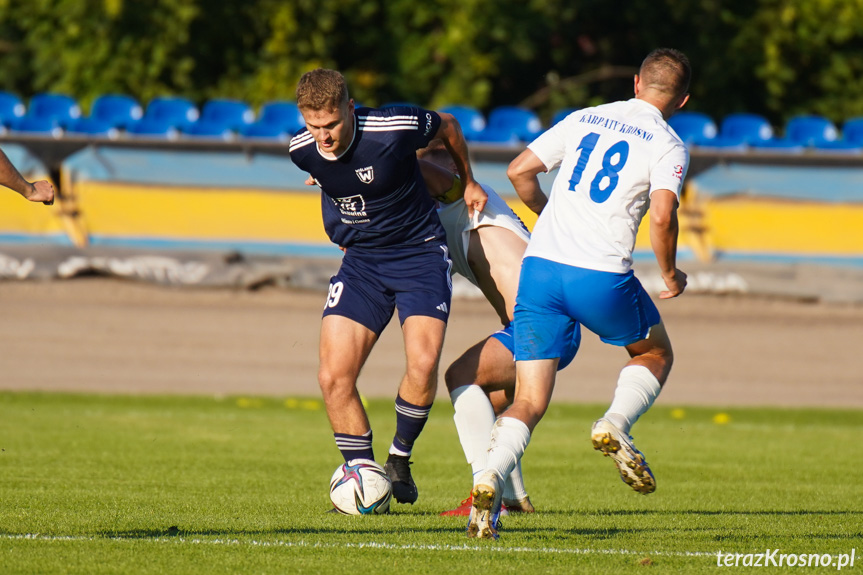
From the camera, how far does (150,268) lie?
53.3 feet

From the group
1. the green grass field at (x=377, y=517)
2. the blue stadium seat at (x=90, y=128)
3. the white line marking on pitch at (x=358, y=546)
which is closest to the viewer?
the green grass field at (x=377, y=517)

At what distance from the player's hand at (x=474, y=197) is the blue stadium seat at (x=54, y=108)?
1355 cm

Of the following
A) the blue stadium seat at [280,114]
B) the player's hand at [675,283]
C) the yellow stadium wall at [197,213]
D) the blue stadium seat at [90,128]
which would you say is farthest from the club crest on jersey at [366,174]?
the blue stadium seat at [280,114]

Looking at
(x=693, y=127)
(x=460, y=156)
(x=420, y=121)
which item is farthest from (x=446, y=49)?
(x=420, y=121)

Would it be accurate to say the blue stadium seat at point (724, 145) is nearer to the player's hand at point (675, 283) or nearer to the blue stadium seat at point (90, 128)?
the blue stadium seat at point (90, 128)

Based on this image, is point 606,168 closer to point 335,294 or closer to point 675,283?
point 675,283

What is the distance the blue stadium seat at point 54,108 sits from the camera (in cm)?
1856

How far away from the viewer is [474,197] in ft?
20.2

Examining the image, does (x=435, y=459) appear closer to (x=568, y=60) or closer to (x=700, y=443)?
(x=700, y=443)

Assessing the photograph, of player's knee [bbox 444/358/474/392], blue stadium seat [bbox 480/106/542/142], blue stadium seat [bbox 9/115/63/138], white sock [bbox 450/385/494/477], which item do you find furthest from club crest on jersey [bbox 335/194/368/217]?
blue stadium seat [bbox 9/115/63/138]

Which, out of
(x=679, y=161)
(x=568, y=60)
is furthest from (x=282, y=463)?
(x=568, y=60)

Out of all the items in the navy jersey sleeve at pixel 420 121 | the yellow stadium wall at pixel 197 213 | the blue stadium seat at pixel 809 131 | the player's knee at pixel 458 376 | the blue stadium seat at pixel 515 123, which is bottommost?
the yellow stadium wall at pixel 197 213

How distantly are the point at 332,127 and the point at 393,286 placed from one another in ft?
2.94

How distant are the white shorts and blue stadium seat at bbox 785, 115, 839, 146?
13780 mm
